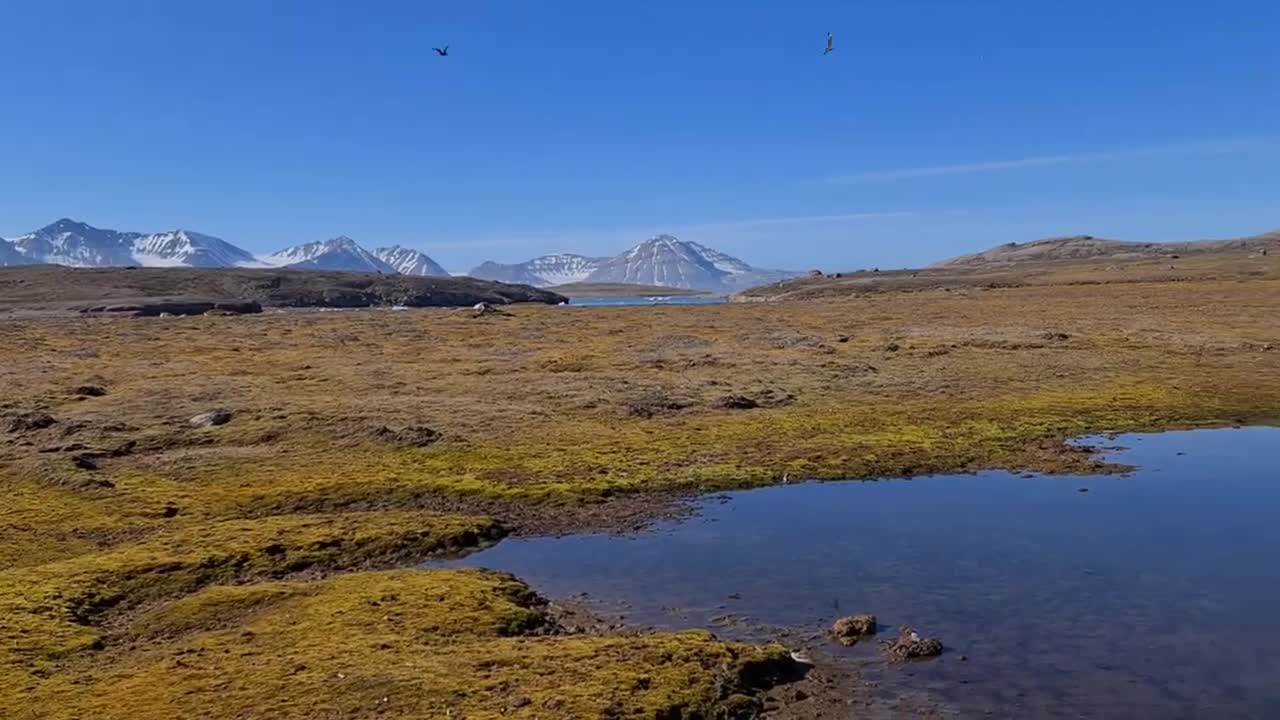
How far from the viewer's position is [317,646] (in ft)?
54.1

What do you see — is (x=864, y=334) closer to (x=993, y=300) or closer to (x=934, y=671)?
(x=993, y=300)

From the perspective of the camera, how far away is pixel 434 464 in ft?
107

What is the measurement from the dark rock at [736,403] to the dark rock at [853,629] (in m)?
25.2

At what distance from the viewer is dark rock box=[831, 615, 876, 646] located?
17.2m

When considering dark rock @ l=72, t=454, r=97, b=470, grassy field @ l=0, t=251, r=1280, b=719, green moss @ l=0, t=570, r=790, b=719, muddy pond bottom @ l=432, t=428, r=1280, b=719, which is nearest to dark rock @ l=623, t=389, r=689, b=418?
grassy field @ l=0, t=251, r=1280, b=719

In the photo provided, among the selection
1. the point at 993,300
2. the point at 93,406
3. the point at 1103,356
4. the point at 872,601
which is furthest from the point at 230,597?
the point at 993,300

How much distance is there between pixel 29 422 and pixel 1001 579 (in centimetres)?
3526

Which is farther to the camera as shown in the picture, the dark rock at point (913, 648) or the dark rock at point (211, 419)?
the dark rock at point (211, 419)

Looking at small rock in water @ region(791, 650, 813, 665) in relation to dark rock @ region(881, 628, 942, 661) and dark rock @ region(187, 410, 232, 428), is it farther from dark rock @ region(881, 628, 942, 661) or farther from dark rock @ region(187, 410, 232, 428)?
dark rock @ region(187, 410, 232, 428)

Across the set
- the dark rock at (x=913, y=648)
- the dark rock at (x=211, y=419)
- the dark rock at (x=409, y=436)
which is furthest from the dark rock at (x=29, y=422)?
the dark rock at (x=913, y=648)

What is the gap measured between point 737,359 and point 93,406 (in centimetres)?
3374

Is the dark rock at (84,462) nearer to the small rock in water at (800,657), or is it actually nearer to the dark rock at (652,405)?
the dark rock at (652,405)

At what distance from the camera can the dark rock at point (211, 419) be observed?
38.2 m

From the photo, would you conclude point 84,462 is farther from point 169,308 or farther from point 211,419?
point 169,308
